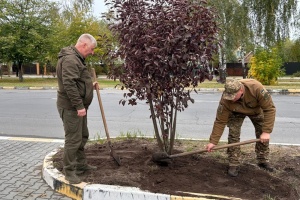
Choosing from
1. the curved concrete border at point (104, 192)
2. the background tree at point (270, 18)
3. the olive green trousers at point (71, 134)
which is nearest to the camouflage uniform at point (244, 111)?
the curved concrete border at point (104, 192)

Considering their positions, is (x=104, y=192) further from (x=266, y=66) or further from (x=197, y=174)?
(x=266, y=66)

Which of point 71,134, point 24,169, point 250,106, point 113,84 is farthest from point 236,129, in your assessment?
point 113,84

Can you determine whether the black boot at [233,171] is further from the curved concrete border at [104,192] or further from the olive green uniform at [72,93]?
the olive green uniform at [72,93]

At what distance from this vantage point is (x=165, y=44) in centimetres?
371

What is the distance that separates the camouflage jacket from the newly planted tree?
0.51 m

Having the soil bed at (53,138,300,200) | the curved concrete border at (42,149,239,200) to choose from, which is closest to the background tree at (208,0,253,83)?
the soil bed at (53,138,300,200)

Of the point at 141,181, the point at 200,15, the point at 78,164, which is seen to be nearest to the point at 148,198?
the point at 141,181

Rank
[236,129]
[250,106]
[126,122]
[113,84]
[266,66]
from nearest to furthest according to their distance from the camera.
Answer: [250,106], [236,129], [126,122], [266,66], [113,84]

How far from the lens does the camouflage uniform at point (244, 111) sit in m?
3.99

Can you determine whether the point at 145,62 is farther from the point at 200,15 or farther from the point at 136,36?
the point at 200,15

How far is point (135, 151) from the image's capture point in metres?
5.02

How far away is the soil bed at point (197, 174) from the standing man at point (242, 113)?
230 millimetres

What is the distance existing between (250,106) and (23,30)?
77.3ft

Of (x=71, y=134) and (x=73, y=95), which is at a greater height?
(x=73, y=95)
